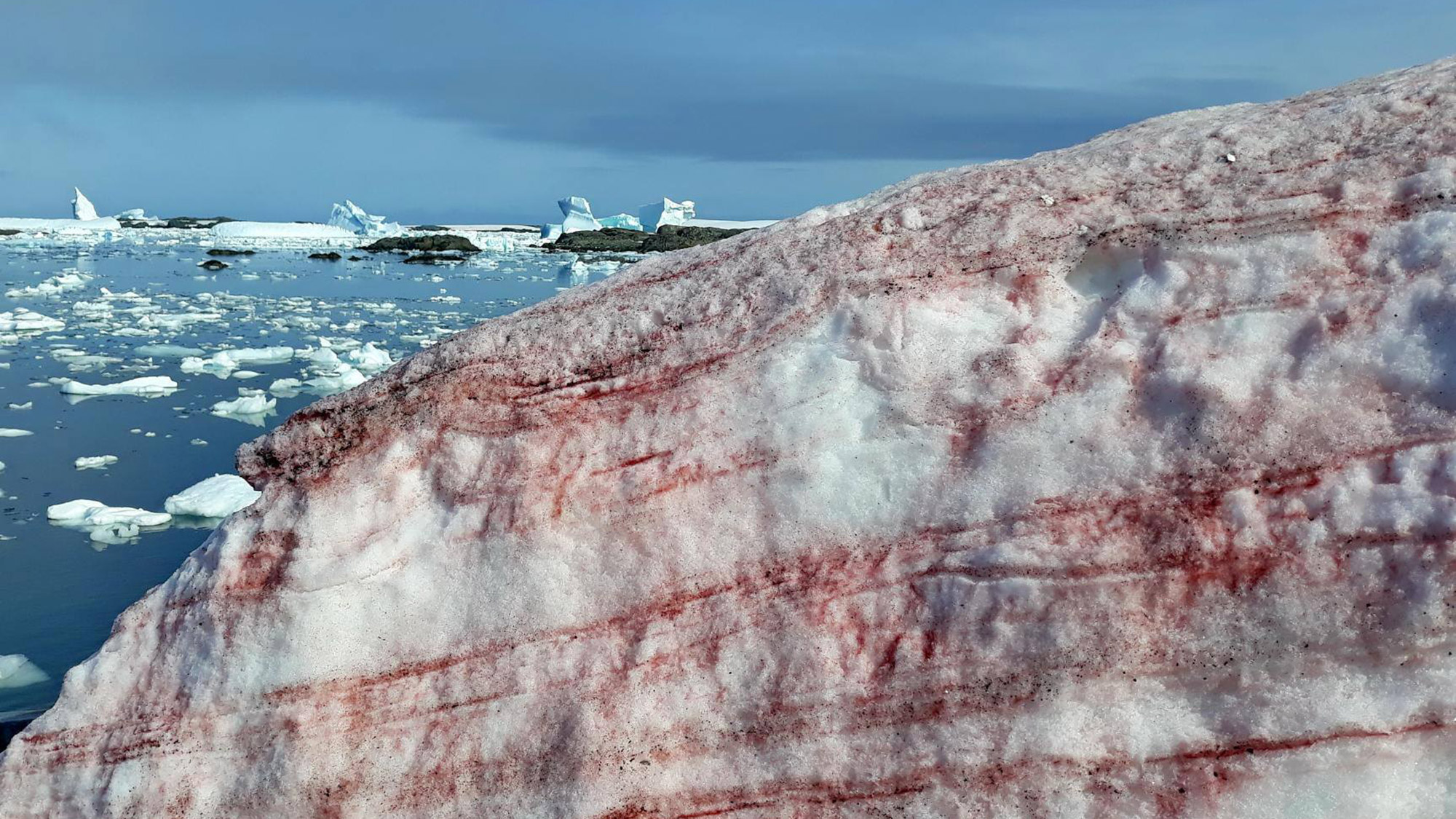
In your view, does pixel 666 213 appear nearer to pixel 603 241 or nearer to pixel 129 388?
pixel 603 241

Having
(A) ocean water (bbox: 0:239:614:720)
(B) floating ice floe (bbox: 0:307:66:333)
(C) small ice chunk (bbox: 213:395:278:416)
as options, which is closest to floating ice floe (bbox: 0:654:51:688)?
(A) ocean water (bbox: 0:239:614:720)

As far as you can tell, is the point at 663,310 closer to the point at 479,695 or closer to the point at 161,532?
the point at 479,695

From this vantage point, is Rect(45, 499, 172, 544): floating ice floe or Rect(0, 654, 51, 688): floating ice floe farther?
Rect(45, 499, 172, 544): floating ice floe

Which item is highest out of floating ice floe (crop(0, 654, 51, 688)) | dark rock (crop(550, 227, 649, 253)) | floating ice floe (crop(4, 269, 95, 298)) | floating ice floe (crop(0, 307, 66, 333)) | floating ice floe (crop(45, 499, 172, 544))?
dark rock (crop(550, 227, 649, 253))

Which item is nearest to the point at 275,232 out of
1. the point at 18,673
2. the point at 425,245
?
the point at 425,245

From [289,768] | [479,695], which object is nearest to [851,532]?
[479,695]

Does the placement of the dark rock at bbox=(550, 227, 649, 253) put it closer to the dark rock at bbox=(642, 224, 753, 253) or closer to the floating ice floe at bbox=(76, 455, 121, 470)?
the dark rock at bbox=(642, 224, 753, 253)

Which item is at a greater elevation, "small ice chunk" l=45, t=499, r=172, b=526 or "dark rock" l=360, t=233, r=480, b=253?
"dark rock" l=360, t=233, r=480, b=253

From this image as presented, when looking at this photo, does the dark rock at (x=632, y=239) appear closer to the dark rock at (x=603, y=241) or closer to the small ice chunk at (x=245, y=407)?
the dark rock at (x=603, y=241)
